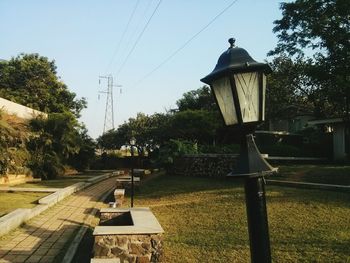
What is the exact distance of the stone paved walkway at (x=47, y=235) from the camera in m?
8.41

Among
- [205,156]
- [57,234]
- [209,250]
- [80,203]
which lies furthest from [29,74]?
[209,250]

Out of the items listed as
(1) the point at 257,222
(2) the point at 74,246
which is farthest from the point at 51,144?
(1) the point at 257,222

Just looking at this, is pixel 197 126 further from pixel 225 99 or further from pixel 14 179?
pixel 225 99

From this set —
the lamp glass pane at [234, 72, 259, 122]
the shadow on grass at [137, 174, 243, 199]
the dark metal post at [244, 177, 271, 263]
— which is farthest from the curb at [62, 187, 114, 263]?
the shadow on grass at [137, 174, 243, 199]

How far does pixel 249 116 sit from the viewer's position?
3.46 m

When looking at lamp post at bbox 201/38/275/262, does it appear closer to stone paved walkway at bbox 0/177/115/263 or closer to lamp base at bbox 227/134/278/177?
lamp base at bbox 227/134/278/177

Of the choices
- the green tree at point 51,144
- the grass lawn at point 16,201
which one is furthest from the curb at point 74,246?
the green tree at point 51,144

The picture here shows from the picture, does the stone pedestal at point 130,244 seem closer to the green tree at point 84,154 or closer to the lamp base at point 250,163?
the lamp base at point 250,163

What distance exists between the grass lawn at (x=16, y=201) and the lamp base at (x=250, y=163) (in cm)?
1052

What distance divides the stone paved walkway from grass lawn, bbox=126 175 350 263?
2.08m

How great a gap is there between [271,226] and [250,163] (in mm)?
6810

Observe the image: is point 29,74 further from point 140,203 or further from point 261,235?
point 261,235

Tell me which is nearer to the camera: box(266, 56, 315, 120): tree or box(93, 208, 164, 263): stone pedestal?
box(93, 208, 164, 263): stone pedestal

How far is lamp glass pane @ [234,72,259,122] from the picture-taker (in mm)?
3408
